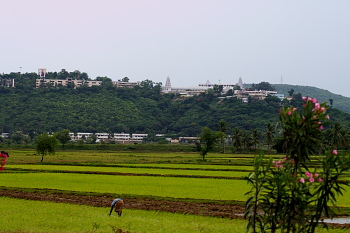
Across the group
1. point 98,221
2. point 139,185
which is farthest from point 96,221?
point 139,185

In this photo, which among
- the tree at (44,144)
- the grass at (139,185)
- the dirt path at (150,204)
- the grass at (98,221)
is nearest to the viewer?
the grass at (98,221)

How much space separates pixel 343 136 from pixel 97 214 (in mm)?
88455

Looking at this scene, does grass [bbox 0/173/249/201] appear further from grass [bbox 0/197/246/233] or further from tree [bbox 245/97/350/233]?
tree [bbox 245/97/350/233]

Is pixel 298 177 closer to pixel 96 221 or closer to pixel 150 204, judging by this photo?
pixel 96 221

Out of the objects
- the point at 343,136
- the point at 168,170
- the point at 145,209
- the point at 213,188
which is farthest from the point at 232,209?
the point at 343,136

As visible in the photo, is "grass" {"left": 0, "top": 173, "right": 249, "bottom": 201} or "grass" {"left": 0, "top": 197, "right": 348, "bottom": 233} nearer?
"grass" {"left": 0, "top": 197, "right": 348, "bottom": 233}

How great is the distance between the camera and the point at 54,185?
41.2 m

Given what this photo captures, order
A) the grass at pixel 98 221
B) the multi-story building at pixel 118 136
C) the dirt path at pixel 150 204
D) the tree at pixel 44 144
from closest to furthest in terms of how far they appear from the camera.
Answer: the grass at pixel 98 221
the dirt path at pixel 150 204
the tree at pixel 44 144
the multi-story building at pixel 118 136

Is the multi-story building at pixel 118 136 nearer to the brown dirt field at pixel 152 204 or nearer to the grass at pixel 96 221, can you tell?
the brown dirt field at pixel 152 204

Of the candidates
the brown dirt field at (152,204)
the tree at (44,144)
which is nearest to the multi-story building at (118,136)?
the tree at (44,144)

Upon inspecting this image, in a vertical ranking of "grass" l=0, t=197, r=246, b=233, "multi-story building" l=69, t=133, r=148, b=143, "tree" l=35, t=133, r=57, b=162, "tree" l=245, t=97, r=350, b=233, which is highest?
"tree" l=245, t=97, r=350, b=233

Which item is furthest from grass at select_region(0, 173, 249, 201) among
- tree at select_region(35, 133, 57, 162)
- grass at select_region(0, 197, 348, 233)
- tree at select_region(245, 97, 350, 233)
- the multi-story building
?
the multi-story building

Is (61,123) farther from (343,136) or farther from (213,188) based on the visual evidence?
(213,188)

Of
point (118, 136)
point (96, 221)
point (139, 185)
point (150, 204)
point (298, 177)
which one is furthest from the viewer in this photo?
point (118, 136)
